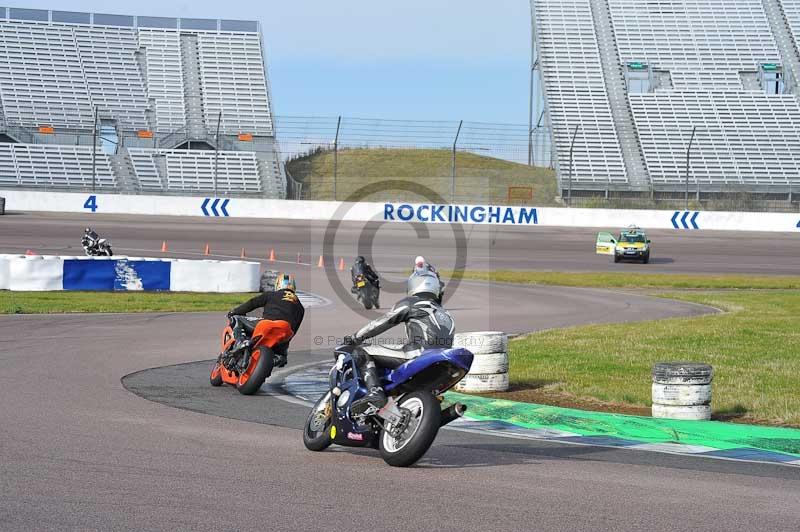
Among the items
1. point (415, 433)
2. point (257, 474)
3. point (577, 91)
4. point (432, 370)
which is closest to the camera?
point (257, 474)

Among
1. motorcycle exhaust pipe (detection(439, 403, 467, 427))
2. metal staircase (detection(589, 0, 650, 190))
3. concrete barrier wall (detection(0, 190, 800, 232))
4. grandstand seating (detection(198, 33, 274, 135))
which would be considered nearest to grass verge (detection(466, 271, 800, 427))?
motorcycle exhaust pipe (detection(439, 403, 467, 427))

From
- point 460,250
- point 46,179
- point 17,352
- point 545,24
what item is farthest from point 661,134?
point 17,352

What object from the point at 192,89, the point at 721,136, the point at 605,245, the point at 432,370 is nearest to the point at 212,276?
the point at 432,370

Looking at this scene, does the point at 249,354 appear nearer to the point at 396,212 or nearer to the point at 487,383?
the point at 487,383

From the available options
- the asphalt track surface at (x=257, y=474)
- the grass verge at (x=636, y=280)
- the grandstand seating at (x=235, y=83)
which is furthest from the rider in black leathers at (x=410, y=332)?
the grandstand seating at (x=235, y=83)

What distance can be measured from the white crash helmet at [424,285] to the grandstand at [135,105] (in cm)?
4180

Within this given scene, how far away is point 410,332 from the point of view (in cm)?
791

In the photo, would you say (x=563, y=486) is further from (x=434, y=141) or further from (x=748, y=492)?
(x=434, y=141)

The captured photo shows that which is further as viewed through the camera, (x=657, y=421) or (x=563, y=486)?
(x=657, y=421)

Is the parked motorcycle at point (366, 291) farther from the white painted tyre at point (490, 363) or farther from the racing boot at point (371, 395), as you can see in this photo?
the racing boot at point (371, 395)

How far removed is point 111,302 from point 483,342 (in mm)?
11078

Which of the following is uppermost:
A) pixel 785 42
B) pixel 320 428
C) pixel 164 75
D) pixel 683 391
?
pixel 785 42

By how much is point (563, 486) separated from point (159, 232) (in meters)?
37.0

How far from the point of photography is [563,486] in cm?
694
